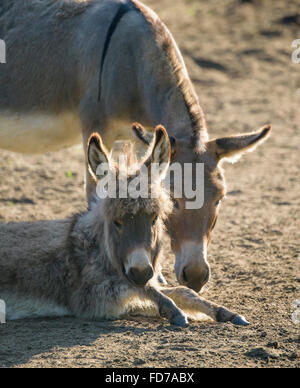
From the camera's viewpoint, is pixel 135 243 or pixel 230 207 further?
pixel 230 207

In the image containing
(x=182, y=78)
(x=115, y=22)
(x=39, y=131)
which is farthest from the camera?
(x=39, y=131)

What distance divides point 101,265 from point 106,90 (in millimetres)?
1710

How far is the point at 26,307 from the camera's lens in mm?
5285

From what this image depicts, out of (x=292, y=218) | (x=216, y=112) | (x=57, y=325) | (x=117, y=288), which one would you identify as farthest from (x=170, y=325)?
(x=216, y=112)

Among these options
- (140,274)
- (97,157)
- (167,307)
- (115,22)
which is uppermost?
(115,22)

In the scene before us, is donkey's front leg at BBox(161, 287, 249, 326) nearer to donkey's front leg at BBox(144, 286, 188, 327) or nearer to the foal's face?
donkey's front leg at BBox(144, 286, 188, 327)

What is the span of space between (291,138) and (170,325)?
22.2 feet

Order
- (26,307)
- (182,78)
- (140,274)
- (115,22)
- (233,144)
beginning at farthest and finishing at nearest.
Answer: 1. (115,22)
2. (182,78)
3. (233,144)
4. (26,307)
5. (140,274)

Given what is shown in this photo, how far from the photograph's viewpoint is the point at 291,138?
36.7 feet

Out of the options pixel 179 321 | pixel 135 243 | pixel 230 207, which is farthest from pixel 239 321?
pixel 230 207

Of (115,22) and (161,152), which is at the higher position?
(115,22)

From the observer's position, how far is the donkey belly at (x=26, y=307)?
17.3ft

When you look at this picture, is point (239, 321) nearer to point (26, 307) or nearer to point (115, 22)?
point (26, 307)
